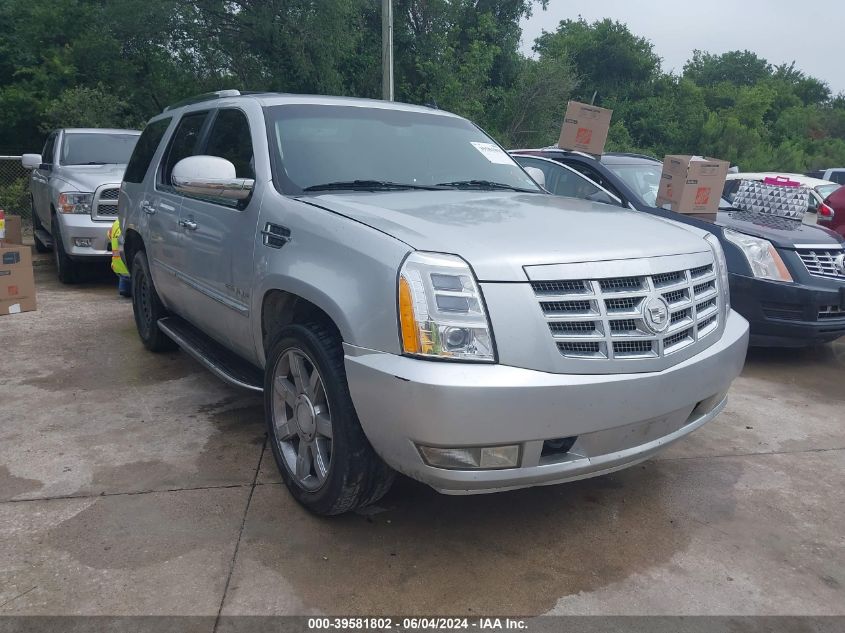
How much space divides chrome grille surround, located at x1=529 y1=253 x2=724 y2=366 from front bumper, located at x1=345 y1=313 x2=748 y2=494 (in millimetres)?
73

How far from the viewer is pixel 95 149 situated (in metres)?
9.43

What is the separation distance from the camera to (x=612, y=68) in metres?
40.4

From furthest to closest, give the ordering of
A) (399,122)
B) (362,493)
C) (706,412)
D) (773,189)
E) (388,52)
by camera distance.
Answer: (388,52), (773,189), (399,122), (706,412), (362,493)

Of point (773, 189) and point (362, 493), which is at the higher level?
point (773, 189)

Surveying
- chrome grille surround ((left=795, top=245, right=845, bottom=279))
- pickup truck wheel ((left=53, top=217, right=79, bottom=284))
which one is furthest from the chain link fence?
chrome grille surround ((left=795, top=245, right=845, bottom=279))

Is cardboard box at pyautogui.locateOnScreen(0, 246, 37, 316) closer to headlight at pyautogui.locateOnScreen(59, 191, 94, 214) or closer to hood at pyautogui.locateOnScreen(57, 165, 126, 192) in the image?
headlight at pyautogui.locateOnScreen(59, 191, 94, 214)

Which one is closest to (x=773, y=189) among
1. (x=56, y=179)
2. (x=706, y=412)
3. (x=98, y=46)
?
(x=706, y=412)

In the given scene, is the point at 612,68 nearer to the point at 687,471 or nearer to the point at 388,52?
Result: the point at 388,52

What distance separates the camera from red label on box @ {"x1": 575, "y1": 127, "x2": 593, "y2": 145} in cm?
709

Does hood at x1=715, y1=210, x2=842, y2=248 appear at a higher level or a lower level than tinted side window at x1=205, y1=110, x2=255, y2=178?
lower

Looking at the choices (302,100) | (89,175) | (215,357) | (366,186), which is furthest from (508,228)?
(89,175)

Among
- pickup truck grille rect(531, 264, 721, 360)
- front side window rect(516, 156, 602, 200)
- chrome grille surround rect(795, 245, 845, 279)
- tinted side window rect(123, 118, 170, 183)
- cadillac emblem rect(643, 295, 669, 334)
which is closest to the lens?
pickup truck grille rect(531, 264, 721, 360)

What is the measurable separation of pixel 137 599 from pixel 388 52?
1234 centimetres

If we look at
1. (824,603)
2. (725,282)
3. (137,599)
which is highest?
(725,282)
